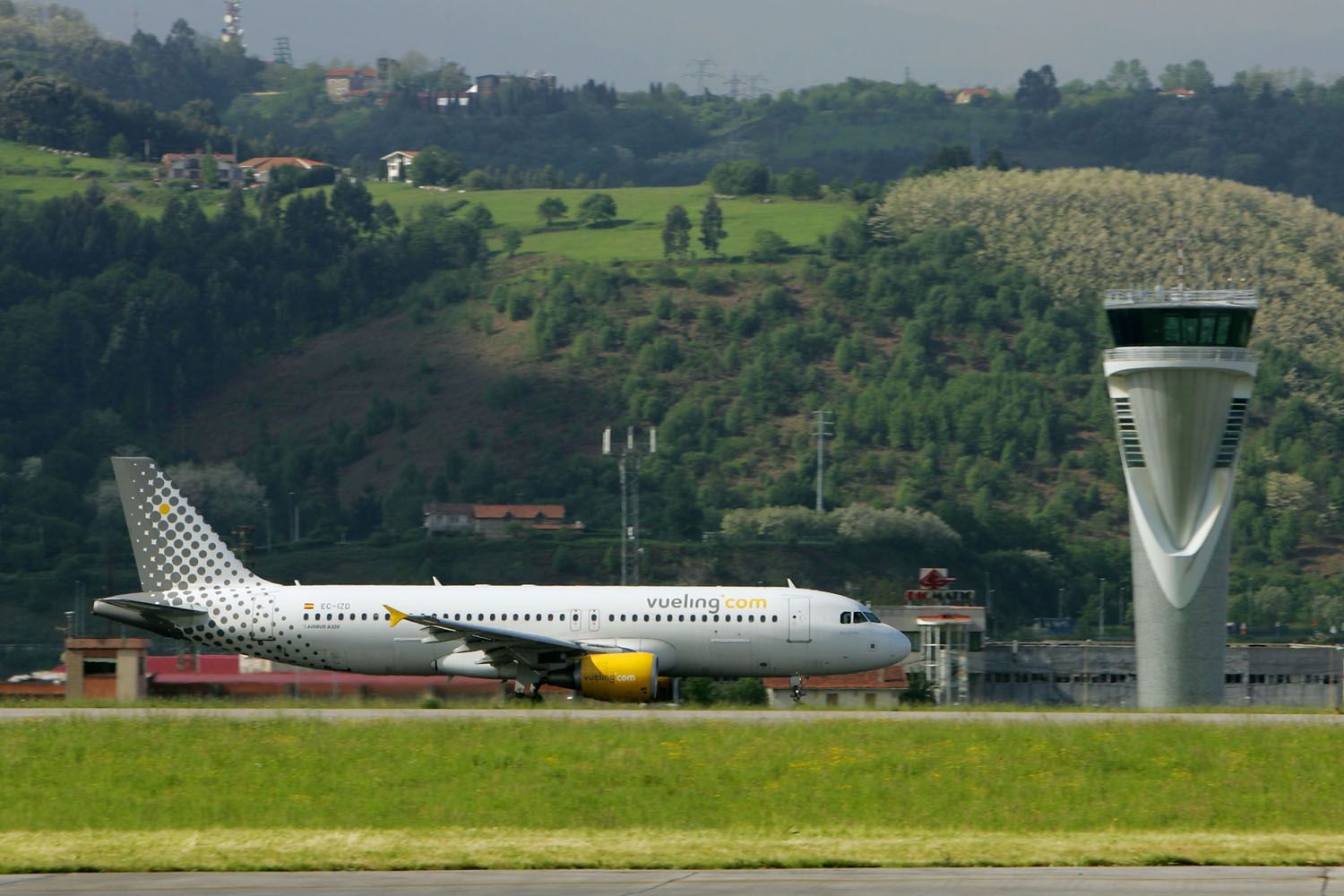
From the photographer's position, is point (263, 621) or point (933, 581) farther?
point (933, 581)

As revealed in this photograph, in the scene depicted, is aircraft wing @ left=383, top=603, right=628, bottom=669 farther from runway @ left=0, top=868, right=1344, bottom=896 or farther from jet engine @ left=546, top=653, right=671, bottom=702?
runway @ left=0, top=868, right=1344, bottom=896

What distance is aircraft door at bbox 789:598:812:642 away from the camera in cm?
6003

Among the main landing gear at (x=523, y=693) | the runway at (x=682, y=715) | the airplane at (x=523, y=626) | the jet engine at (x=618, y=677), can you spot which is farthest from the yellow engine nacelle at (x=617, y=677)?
the runway at (x=682, y=715)

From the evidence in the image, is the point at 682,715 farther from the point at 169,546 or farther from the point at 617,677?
the point at 169,546


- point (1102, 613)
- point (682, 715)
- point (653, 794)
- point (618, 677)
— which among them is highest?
point (653, 794)

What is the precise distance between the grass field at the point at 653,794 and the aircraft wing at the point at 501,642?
10.8 m

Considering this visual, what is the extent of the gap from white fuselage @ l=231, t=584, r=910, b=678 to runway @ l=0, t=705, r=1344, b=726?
266 inches

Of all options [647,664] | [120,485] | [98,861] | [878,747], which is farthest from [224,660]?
[98,861]

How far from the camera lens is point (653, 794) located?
127 ft

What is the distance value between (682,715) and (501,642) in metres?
10.0

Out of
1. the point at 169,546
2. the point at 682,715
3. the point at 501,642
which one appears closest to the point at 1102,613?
the point at 501,642

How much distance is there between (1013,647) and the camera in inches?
5005

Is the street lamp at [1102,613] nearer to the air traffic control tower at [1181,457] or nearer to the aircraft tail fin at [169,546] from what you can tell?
the air traffic control tower at [1181,457]

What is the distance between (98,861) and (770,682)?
69.7 m
